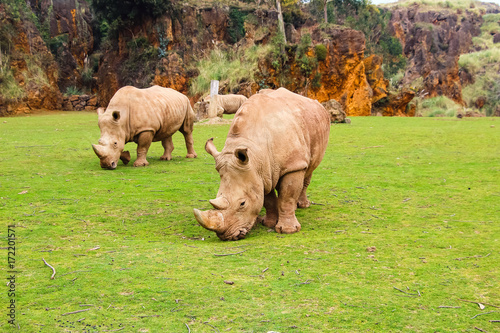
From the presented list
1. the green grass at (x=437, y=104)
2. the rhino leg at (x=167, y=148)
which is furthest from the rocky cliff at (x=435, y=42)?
the rhino leg at (x=167, y=148)

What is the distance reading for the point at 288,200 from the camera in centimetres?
526

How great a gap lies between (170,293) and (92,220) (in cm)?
258

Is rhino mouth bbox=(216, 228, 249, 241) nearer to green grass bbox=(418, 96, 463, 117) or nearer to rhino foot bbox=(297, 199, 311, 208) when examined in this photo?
rhino foot bbox=(297, 199, 311, 208)

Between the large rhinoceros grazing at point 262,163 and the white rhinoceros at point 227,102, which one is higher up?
the large rhinoceros grazing at point 262,163

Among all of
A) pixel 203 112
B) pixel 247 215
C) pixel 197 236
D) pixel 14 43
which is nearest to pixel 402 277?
pixel 247 215

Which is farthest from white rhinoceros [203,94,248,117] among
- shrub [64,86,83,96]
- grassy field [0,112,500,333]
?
shrub [64,86,83,96]

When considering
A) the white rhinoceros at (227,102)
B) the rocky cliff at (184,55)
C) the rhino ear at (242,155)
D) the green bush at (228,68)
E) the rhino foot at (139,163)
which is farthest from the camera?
the rocky cliff at (184,55)

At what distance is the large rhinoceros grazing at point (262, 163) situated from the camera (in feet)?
15.6

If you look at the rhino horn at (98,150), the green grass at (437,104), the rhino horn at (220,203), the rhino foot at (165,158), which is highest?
the rhino horn at (220,203)

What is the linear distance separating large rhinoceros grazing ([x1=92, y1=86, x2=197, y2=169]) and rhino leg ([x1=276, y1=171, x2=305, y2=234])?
196 inches

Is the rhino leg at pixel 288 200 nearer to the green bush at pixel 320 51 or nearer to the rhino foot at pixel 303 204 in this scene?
the rhino foot at pixel 303 204

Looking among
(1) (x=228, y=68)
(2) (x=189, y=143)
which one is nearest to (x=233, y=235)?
(2) (x=189, y=143)

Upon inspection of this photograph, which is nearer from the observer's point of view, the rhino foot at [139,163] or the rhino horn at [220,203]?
the rhino horn at [220,203]

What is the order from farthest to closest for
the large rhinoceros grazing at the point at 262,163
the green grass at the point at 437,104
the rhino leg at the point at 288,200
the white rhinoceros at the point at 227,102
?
the green grass at the point at 437,104 < the white rhinoceros at the point at 227,102 < the rhino leg at the point at 288,200 < the large rhinoceros grazing at the point at 262,163
